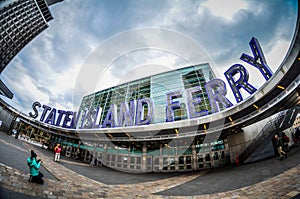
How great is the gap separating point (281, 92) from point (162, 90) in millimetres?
23065

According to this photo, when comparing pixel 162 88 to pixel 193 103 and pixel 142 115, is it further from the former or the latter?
pixel 193 103

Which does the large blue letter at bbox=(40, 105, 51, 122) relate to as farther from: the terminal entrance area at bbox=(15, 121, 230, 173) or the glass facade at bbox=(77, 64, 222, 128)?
the terminal entrance area at bbox=(15, 121, 230, 173)

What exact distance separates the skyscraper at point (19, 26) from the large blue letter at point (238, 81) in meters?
77.6

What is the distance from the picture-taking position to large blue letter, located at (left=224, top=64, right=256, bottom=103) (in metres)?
11.1

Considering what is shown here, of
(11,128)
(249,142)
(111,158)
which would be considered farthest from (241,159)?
(11,128)

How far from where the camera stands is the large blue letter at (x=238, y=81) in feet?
36.5

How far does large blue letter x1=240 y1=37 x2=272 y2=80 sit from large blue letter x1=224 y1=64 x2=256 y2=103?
0.83 m

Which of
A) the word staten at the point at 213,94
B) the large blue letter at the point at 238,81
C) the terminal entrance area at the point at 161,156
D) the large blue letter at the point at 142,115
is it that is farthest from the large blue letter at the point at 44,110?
the large blue letter at the point at 238,81

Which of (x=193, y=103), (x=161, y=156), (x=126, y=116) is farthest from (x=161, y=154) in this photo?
(x=193, y=103)

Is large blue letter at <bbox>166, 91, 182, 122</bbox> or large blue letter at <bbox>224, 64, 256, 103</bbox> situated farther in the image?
large blue letter at <bbox>166, 91, 182, 122</bbox>

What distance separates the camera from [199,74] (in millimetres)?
30609

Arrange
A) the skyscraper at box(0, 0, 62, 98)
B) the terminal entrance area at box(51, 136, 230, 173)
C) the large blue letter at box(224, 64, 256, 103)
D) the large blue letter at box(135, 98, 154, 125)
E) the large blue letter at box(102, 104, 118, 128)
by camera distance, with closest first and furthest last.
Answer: the large blue letter at box(224, 64, 256, 103) < the terminal entrance area at box(51, 136, 230, 173) < the large blue letter at box(135, 98, 154, 125) < the large blue letter at box(102, 104, 118, 128) < the skyscraper at box(0, 0, 62, 98)

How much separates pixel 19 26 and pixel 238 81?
9656cm

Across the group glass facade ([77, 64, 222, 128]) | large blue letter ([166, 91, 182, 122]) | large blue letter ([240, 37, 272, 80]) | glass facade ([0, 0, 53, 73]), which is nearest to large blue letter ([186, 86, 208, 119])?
large blue letter ([166, 91, 182, 122])
